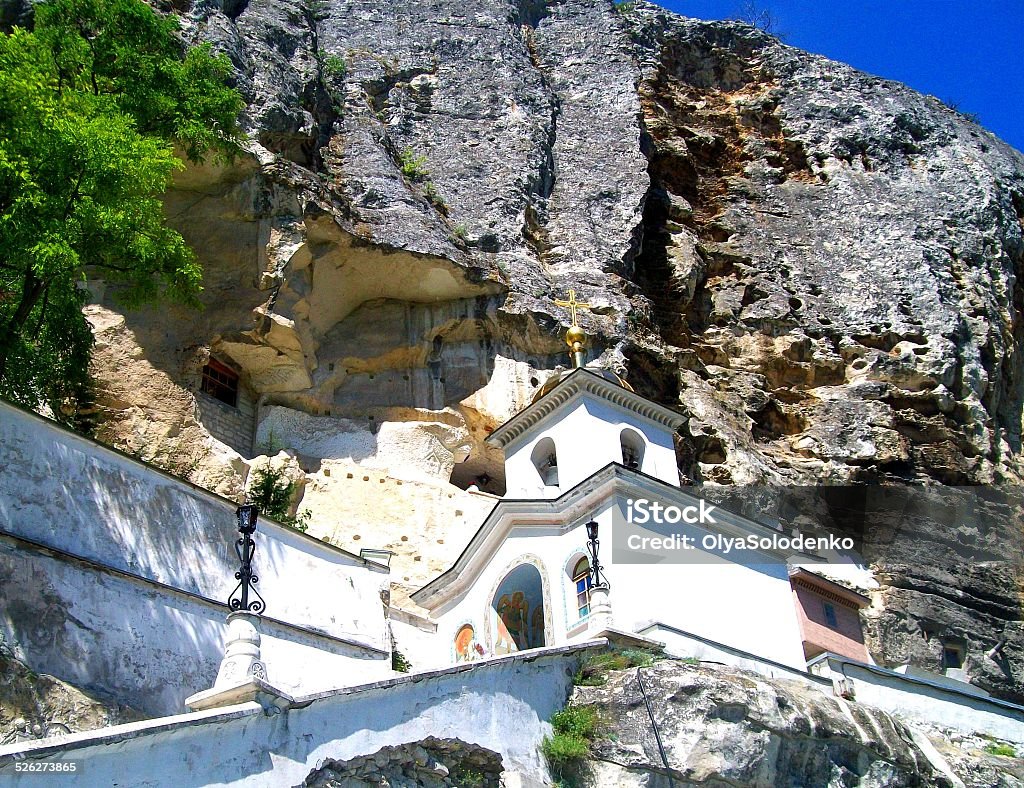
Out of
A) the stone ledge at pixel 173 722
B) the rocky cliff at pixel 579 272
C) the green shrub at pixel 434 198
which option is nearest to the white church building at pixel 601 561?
the rocky cliff at pixel 579 272

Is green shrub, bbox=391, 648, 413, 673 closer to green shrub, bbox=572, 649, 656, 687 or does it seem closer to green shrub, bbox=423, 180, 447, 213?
green shrub, bbox=572, 649, 656, 687

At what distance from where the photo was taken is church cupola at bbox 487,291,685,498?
19047 millimetres

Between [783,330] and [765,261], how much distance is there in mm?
2961

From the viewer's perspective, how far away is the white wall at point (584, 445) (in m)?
18.9

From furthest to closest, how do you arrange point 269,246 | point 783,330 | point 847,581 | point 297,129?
point 783,330
point 847,581
point 297,129
point 269,246

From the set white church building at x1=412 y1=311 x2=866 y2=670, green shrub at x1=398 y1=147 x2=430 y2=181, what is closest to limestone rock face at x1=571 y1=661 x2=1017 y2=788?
white church building at x1=412 y1=311 x2=866 y2=670

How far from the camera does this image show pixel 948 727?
17.3 metres

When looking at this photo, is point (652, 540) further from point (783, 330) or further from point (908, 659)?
point (783, 330)

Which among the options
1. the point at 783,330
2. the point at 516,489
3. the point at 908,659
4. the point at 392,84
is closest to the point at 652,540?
the point at 516,489

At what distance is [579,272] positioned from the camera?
27078mm

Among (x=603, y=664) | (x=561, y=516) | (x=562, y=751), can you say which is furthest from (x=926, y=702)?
(x=562, y=751)

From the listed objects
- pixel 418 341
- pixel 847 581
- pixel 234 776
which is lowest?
pixel 234 776

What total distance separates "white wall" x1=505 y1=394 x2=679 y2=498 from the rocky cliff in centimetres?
324

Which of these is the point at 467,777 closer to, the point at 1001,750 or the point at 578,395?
the point at 578,395
